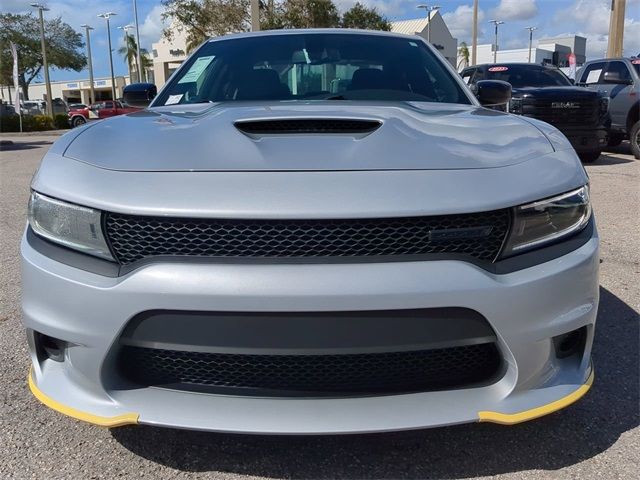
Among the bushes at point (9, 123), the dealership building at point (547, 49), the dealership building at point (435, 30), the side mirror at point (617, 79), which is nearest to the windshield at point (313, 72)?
the side mirror at point (617, 79)

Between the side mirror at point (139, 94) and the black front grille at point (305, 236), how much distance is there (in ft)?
6.37

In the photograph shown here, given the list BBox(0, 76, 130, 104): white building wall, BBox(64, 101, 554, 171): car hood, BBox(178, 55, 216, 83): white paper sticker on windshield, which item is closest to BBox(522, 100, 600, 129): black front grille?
BBox(178, 55, 216, 83): white paper sticker on windshield

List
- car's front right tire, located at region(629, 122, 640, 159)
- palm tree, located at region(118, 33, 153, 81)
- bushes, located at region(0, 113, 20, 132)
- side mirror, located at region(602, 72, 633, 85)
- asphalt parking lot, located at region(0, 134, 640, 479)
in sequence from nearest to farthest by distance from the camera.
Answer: asphalt parking lot, located at region(0, 134, 640, 479), car's front right tire, located at region(629, 122, 640, 159), side mirror, located at region(602, 72, 633, 85), bushes, located at region(0, 113, 20, 132), palm tree, located at region(118, 33, 153, 81)

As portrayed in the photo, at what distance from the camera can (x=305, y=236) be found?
162 cm

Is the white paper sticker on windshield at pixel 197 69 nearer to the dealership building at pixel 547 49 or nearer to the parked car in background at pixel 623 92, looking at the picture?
the parked car in background at pixel 623 92

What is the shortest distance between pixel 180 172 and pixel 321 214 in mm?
442

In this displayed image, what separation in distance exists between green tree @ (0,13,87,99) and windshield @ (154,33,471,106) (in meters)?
47.2

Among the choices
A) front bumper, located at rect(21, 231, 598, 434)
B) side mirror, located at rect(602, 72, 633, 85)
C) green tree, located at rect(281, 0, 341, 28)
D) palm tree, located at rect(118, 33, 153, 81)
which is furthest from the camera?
palm tree, located at rect(118, 33, 153, 81)

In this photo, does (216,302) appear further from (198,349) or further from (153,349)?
(153,349)

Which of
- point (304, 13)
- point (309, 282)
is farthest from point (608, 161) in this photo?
point (304, 13)

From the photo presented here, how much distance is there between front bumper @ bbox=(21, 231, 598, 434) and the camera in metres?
1.58

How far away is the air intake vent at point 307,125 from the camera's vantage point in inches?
78.3

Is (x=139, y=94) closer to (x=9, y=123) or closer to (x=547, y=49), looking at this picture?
(x=9, y=123)

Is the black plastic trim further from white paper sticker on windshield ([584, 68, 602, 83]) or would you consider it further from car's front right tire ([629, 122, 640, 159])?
white paper sticker on windshield ([584, 68, 602, 83])
